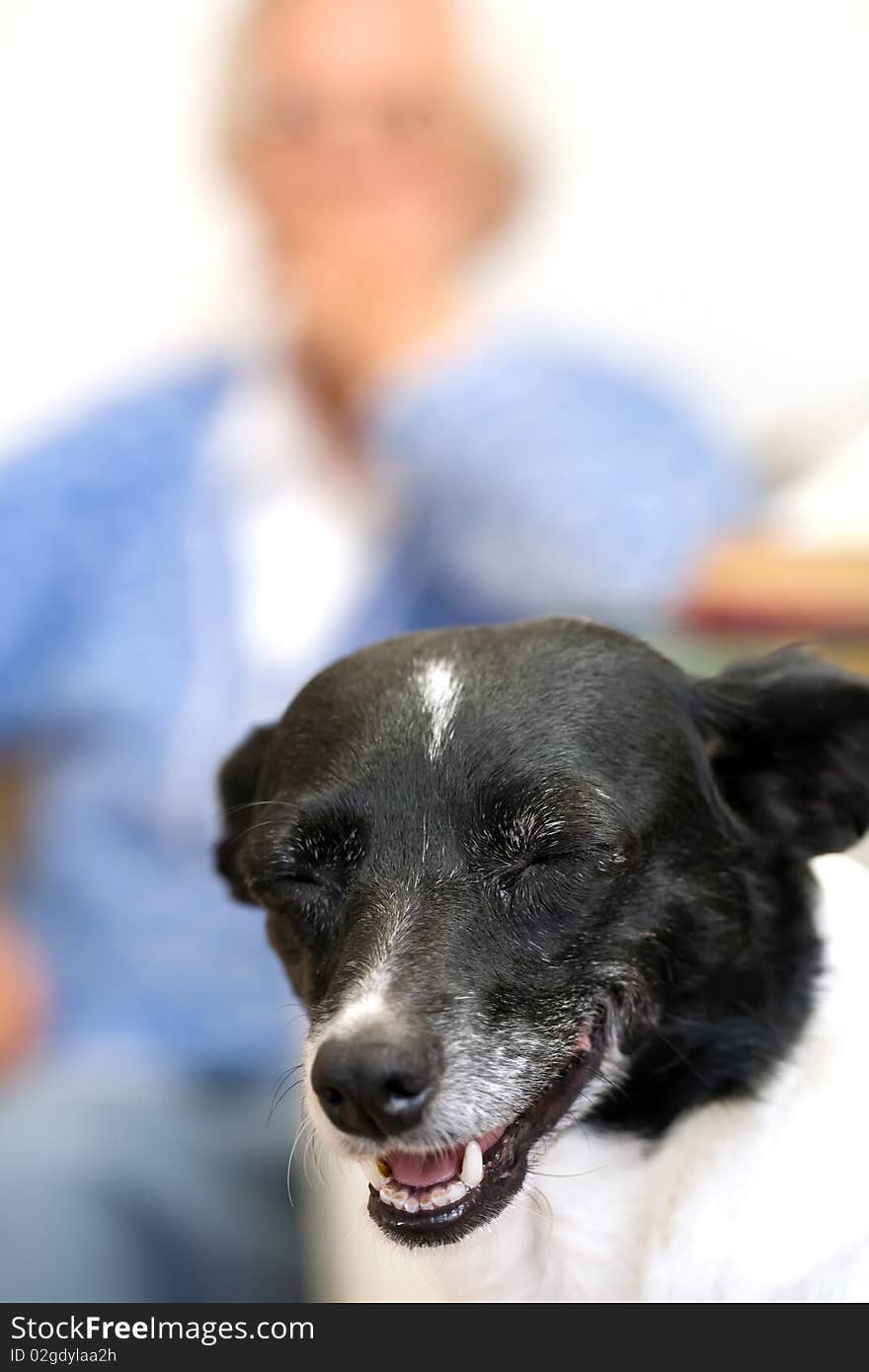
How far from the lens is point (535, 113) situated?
→ 2.50 metres

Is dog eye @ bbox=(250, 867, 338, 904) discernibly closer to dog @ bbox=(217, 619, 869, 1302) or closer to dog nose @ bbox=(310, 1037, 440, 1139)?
dog @ bbox=(217, 619, 869, 1302)

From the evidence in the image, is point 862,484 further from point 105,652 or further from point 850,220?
point 105,652

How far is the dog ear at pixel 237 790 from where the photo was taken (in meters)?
1.29

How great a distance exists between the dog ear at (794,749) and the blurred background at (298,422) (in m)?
0.44

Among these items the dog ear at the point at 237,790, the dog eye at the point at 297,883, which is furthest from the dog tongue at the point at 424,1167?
the dog ear at the point at 237,790

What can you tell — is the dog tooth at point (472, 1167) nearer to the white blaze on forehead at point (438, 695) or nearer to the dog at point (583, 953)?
the dog at point (583, 953)

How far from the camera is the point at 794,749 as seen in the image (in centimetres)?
113

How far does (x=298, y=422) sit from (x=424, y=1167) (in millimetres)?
1600

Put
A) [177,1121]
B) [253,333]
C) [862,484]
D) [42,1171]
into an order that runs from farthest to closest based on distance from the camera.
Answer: [253,333]
[862,484]
[177,1121]
[42,1171]

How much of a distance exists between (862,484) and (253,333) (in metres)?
1.27

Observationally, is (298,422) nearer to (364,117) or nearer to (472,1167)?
(364,117)

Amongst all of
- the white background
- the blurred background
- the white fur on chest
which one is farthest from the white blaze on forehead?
the white background

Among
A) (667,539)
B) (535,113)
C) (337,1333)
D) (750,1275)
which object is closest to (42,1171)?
(337,1333)

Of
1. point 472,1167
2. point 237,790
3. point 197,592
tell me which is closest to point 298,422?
point 197,592
